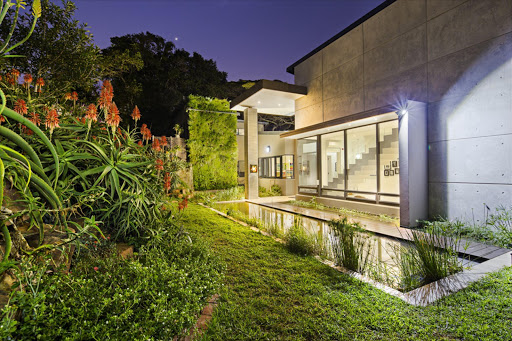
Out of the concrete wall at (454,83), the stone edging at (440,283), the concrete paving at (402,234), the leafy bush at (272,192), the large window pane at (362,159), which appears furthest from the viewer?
the leafy bush at (272,192)

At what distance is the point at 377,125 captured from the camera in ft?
26.8

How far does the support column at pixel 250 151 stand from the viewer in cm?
1224

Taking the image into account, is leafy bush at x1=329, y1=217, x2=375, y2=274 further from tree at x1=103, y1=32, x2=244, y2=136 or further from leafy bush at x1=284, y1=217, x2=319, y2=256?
tree at x1=103, y1=32, x2=244, y2=136

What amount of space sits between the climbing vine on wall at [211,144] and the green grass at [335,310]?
10.1 m

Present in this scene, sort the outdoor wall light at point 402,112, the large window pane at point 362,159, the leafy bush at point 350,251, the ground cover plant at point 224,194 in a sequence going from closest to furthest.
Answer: the leafy bush at point 350,251 → the outdoor wall light at point 402,112 → the large window pane at point 362,159 → the ground cover plant at point 224,194

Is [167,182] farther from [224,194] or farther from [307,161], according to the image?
[224,194]

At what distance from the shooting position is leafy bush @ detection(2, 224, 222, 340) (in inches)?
57.8

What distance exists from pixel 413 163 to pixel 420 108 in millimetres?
1498

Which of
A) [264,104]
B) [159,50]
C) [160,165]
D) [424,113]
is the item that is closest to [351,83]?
[424,113]

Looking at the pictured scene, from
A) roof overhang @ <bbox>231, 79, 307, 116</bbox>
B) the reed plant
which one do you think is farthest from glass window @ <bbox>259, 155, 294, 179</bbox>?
the reed plant

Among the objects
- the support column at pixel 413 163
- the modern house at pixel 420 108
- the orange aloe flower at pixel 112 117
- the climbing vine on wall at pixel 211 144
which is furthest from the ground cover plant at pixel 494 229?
the climbing vine on wall at pixel 211 144

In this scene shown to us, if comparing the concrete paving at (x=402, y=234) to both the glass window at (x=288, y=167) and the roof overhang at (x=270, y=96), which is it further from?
the glass window at (x=288, y=167)

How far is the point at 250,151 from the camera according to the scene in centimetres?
1248

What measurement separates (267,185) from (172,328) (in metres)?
13.7
